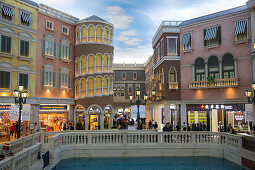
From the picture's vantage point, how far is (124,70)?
2117 inches

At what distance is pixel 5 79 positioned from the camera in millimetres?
22234

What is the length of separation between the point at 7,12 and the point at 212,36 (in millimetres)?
19052

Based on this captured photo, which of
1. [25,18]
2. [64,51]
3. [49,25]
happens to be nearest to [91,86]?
[64,51]

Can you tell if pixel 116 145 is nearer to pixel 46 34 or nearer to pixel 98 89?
pixel 98 89

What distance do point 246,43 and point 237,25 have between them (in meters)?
1.92

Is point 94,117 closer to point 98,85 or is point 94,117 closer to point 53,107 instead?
point 98,85

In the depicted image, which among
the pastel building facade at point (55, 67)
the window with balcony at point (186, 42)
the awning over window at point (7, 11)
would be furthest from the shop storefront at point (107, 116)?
the awning over window at point (7, 11)

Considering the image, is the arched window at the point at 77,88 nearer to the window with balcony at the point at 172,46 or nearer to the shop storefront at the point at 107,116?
the shop storefront at the point at 107,116

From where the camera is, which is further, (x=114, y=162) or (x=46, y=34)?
(x=46, y=34)

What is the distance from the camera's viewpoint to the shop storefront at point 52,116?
25.2 meters

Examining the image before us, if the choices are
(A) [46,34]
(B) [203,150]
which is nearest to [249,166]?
(B) [203,150]

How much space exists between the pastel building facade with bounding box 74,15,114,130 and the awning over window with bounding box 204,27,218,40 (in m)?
10.4

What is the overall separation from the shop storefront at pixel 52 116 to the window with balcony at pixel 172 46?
12856 millimetres

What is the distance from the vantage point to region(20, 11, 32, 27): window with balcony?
77.4 ft
